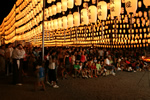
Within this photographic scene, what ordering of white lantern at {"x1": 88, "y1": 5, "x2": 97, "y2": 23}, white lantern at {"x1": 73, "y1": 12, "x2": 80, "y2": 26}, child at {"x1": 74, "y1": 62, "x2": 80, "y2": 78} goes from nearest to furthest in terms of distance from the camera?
white lantern at {"x1": 88, "y1": 5, "x2": 97, "y2": 23}, child at {"x1": 74, "y1": 62, "x2": 80, "y2": 78}, white lantern at {"x1": 73, "y1": 12, "x2": 80, "y2": 26}

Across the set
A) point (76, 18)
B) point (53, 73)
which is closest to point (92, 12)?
point (76, 18)

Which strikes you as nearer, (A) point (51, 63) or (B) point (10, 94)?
(B) point (10, 94)

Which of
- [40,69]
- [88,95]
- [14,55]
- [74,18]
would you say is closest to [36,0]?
[74,18]

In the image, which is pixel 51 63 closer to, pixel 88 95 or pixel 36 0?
pixel 88 95

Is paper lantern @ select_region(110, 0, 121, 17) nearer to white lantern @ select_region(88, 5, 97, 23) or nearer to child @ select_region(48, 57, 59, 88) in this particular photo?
white lantern @ select_region(88, 5, 97, 23)

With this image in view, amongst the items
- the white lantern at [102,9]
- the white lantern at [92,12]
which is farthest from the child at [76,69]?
the white lantern at [102,9]

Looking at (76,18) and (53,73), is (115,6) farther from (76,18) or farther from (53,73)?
(53,73)

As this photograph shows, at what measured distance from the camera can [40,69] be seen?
6719 millimetres

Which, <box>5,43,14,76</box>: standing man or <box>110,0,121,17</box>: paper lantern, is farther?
<box>5,43,14,76</box>: standing man

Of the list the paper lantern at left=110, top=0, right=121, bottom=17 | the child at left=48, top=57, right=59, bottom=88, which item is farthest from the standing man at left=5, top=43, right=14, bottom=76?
the paper lantern at left=110, top=0, right=121, bottom=17

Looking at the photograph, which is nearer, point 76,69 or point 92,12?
point 92,12

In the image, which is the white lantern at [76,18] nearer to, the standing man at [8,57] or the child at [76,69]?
the child at [76,69]

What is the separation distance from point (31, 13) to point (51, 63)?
13341 millimetres

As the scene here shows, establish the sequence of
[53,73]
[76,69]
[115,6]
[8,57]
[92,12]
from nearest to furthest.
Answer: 1. [53,73]
2. [115,6]
3. [8,57]
4. [92,12]
5. [76,69]
